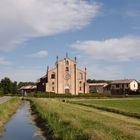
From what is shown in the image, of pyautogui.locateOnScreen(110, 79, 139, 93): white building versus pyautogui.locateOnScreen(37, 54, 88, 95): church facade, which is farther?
pyautogui.locateOnScreen(110, 79, 139, 93): white building

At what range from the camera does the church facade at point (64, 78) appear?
13788cm

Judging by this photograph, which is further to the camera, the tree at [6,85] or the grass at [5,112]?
the tree at [6,85]

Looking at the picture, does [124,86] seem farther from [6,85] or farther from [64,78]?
[6,85]

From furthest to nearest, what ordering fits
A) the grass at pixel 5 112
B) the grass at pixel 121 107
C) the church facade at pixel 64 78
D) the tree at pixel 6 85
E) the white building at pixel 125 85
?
the white building at pixel 125 85 < the tree at pixel 6 85 < the church facade at pixel 64 78 < the grass at pixel 121 107 < the grass at pixel 5 112

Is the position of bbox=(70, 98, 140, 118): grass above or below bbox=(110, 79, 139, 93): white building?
below

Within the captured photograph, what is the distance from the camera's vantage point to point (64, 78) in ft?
456

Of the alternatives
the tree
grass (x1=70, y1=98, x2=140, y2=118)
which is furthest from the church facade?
grass (x1=70, y1=98, x2=140, y2=118)

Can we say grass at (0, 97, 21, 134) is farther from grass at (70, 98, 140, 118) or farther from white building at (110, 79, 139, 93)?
white building at (110, 79, 139, 93)

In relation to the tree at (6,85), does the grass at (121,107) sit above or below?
below

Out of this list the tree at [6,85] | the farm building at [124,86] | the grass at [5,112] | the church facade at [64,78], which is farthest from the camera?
the farm building at [124,86]

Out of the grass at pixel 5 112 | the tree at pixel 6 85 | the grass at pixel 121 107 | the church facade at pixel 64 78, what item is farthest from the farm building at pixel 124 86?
the grass at pixel 5 112

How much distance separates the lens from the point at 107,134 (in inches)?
747

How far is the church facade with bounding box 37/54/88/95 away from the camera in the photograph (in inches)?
5428

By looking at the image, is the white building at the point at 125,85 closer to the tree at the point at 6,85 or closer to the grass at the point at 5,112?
the tree at the point at 6,85
